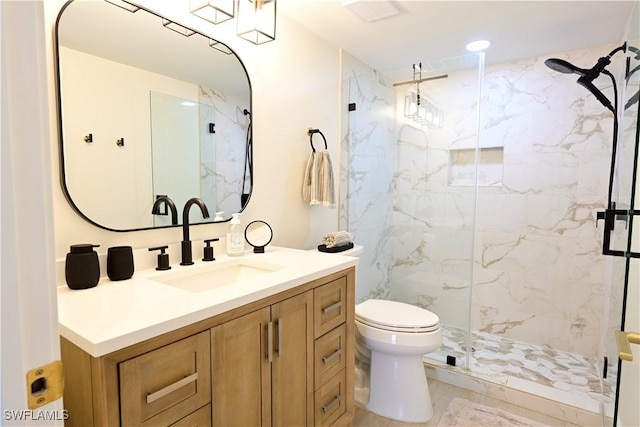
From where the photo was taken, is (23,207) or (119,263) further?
(119,263)

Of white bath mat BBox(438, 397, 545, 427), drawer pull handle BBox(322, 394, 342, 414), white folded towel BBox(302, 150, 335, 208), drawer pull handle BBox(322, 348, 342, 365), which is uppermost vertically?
white folded towel BBox(302, 150, 335, 208)

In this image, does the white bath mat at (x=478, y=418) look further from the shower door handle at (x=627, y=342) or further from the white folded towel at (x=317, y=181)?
the white folded towel at (x=317, y=181)

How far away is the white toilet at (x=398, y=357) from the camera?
6.10ft

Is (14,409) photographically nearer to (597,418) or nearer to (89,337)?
(89,337)

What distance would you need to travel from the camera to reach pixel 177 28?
1.48 m

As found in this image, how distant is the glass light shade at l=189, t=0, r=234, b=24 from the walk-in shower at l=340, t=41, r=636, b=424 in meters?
1.17

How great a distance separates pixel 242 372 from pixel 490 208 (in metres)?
2.51

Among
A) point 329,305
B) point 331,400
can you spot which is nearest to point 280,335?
point 329,305

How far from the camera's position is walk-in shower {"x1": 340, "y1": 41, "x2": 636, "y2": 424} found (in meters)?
2.52

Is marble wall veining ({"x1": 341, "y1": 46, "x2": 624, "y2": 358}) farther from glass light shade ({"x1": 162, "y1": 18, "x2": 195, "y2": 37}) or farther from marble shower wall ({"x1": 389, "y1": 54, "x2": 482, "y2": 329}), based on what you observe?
glass light shade ({"x1": 162, "y1": 18, "x2": 195, "y2": 37})

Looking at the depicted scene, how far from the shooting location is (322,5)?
1901 millimetres

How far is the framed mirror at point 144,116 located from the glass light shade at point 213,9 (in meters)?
0.09

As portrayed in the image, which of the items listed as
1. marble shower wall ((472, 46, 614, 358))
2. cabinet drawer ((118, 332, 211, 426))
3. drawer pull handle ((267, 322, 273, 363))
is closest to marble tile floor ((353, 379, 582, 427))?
marble shower wall ((472, 46, 614, 358))

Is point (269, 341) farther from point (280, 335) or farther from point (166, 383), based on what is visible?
point (166, 383)
